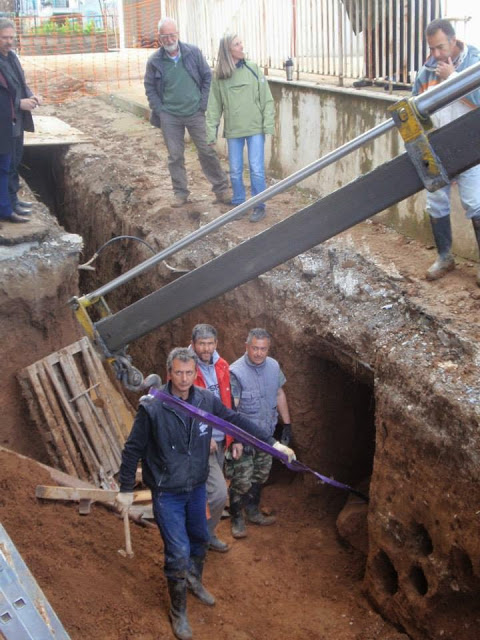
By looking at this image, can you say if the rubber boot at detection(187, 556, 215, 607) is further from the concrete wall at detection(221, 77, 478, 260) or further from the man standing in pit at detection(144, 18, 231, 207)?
the man standing in pit at detection(144, 18, 231, 207)

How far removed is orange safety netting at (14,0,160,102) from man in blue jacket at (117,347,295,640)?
14.1 m

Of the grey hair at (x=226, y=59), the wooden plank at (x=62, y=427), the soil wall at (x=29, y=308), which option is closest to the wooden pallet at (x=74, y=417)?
the wooden plank at (x=62, y=427)

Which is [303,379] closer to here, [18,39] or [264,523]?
[264,523]

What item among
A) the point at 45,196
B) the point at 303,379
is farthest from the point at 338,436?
the point at 45,196

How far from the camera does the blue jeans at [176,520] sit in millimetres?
5457

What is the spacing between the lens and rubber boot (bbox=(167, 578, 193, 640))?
5527 millimetres

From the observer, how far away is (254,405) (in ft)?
22.5

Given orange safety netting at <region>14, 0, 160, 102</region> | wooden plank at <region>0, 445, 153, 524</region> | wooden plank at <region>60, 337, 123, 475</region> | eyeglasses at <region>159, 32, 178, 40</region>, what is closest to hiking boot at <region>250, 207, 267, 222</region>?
eyeglasses at <region>159, 32, 178, 40</region>

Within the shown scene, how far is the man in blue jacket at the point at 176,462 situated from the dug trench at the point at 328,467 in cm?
50

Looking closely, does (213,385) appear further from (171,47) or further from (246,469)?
(171,47)

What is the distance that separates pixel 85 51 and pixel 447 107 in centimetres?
2125

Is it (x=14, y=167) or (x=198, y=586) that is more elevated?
(x=14, y=167)

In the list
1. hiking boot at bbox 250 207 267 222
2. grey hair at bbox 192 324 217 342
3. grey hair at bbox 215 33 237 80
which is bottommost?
grey hair at bbox 192 324 217 342

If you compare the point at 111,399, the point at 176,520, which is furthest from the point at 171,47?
the point at 176,520
